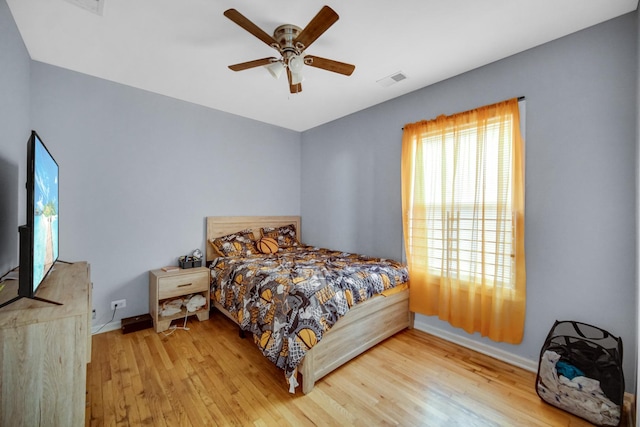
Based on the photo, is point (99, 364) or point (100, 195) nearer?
point (99, 364)

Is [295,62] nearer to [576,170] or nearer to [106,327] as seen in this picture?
[576,170]

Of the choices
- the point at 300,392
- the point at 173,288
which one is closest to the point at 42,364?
the point at 300,392

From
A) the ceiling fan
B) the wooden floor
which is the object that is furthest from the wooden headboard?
the ceiling fan

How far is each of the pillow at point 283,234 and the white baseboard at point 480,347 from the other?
1988 millimetres

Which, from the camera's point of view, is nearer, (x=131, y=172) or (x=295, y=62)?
(x=295, y=62)

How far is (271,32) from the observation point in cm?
200

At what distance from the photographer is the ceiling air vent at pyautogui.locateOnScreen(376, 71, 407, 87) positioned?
2557mm

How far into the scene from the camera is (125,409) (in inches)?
65.4

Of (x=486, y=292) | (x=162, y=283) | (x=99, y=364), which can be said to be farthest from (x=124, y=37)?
(x=486, y=292)

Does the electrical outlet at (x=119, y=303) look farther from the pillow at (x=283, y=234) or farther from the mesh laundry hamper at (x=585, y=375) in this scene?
the mesh laundry hamper at (x=585, y=375)

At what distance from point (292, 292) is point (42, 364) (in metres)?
1.26

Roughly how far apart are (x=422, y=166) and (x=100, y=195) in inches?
127

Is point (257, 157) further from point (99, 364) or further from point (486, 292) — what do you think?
point (486, 292)

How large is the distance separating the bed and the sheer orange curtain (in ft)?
0.98
